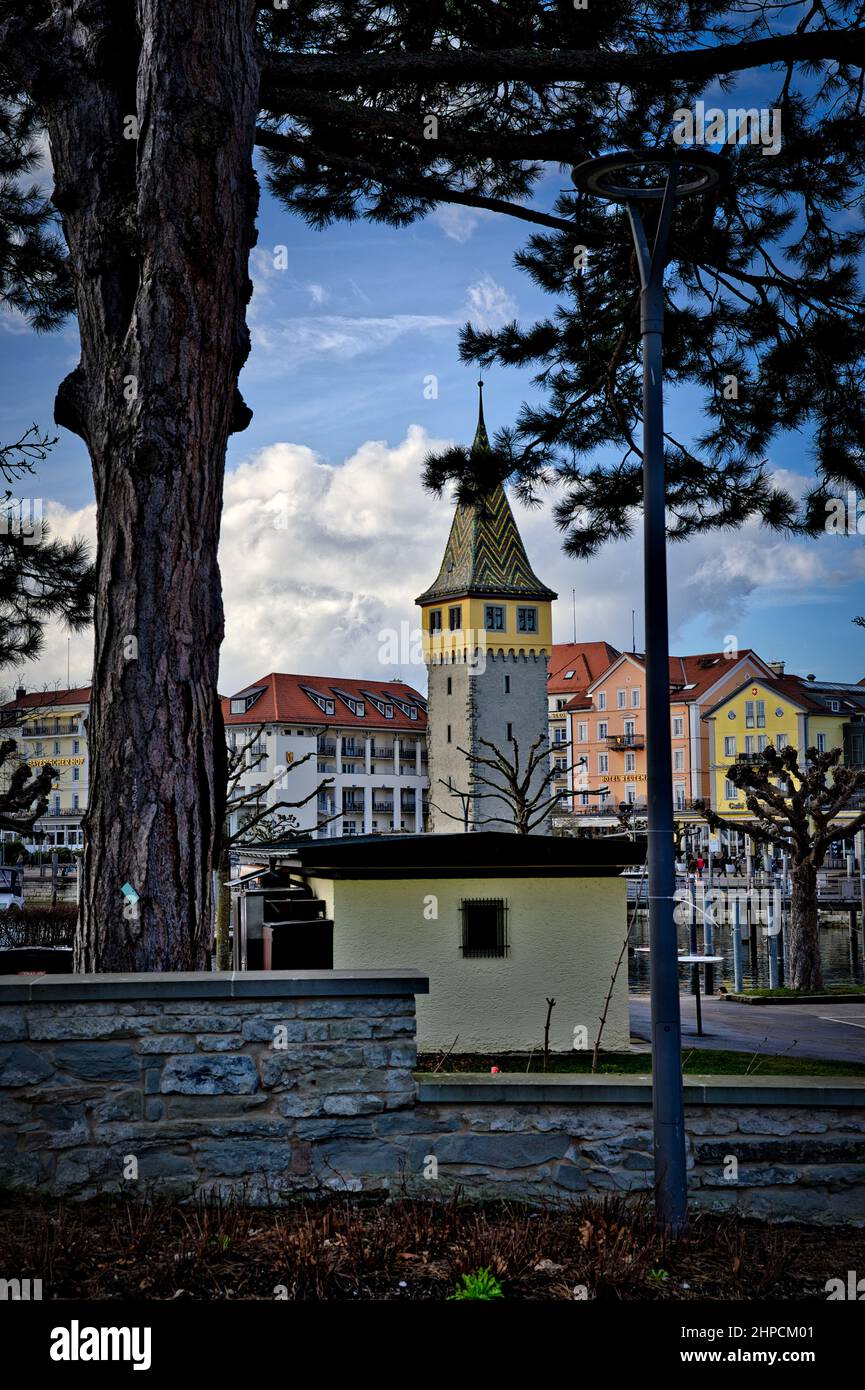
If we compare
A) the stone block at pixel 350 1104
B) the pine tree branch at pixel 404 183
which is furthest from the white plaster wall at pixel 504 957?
the stone block at pixel 350 1104

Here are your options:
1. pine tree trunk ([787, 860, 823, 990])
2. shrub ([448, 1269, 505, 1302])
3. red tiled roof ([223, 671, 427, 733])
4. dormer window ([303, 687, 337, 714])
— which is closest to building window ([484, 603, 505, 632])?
red tiled roof ([223, 671, 427, 733])

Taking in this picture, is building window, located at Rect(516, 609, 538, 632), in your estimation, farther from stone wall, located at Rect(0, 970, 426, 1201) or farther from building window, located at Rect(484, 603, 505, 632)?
stone wall, located at Rect(0, 970, 426, 1201)

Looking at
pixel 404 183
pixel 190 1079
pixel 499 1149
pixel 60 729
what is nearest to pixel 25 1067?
pixel 190 1079

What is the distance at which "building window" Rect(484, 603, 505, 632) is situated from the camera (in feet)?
264

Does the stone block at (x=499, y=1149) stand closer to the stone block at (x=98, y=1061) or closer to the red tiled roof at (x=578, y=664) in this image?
the stone block at (x=98, y=1061)

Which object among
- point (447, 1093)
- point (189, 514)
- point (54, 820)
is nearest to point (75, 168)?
point (189, 514)

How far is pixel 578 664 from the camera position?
11194 centimetres

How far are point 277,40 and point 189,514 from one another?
560cm

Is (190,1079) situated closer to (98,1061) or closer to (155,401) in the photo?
(98,1061)

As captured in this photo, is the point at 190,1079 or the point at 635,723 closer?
the point at 190,1079

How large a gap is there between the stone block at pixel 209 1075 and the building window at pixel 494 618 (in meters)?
74.2

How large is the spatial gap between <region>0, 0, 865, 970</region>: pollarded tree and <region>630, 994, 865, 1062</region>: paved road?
758 cm

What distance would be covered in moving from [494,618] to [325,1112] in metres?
75.1
